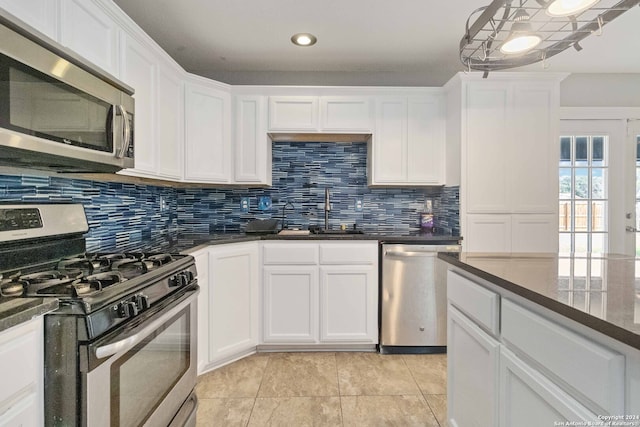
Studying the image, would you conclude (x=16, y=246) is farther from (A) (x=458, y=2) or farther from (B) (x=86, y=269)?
(A) (x=458, y=2)

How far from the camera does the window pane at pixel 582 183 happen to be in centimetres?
314

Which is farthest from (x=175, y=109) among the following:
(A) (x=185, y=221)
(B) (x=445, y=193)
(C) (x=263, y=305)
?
(B) (x=445, y=193)

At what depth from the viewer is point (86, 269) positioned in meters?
1.36

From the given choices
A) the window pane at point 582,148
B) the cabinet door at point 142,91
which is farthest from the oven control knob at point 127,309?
the window pane at point 582,148

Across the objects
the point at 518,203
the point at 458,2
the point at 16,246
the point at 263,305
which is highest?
the point at 458,2

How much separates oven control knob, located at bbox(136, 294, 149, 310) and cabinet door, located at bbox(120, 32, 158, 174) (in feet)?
2.95

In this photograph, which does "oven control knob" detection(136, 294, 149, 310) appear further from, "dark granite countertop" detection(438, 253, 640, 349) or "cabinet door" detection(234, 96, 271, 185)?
"cabinet door" detection(234, 96, 271, 185)

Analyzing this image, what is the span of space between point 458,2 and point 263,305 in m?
2.48

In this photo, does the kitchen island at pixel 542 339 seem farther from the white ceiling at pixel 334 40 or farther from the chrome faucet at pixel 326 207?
the white ceiling at pixel 334 40

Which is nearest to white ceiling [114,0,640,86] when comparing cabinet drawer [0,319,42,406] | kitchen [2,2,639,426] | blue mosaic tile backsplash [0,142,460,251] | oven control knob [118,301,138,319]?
kitchen [2,2,639,426]

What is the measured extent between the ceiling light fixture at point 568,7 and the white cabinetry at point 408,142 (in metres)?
1.66

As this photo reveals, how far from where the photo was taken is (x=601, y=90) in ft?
10.6

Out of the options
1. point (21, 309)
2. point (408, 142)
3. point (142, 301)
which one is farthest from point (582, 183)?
point (21, 309)

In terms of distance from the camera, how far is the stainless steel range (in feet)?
3.06
